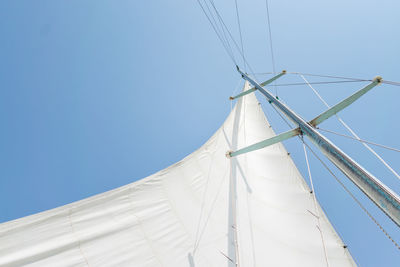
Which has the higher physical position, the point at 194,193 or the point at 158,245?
the point at 194,193

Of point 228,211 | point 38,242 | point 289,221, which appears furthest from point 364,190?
point 38,242

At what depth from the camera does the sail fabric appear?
187cm

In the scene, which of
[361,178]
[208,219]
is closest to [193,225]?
[208,219]

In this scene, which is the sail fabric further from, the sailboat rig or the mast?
the mast

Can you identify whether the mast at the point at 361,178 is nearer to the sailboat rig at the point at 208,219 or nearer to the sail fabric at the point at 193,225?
the sailboat rig at the point at 208,219

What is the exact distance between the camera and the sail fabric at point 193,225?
1.87 m

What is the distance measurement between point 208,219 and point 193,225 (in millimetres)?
279

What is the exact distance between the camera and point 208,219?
2.84m

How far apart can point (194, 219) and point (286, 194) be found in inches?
80.4

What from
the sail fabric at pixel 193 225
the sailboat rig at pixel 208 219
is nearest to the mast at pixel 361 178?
the sailboat rig at pixel 208 219

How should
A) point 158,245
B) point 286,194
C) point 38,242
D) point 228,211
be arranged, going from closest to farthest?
point 38,242 → point 158,245 → point 228,211 → point 286,194

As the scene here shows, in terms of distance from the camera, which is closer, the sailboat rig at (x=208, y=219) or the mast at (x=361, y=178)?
the mast at (x=361, y=178)

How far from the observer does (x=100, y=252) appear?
194cm

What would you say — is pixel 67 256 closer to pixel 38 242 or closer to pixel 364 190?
pixel 38 242
